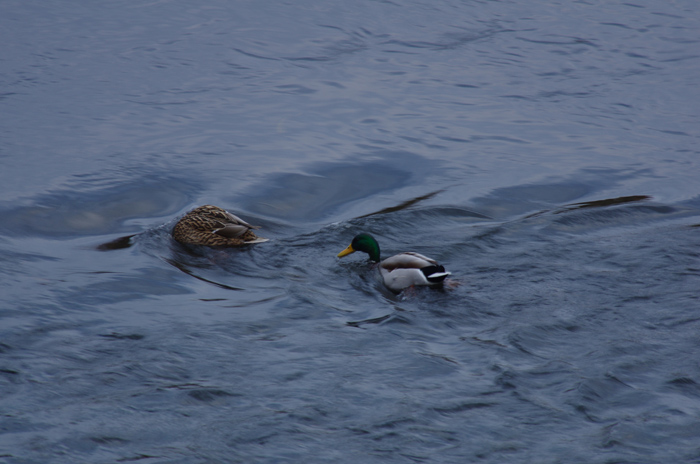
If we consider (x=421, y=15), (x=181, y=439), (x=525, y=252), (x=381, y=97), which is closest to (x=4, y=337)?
(x=181, y=439)

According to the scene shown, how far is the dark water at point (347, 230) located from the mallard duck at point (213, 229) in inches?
8.2

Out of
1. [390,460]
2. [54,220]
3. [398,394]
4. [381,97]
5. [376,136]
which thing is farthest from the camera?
[381,97]

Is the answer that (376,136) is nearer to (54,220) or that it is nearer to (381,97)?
(381,97)

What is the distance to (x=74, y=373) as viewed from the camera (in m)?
5.93

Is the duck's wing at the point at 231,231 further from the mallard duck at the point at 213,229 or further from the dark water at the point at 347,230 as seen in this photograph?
the dark water at the point at 347,230

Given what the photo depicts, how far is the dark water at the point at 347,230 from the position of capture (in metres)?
5.50

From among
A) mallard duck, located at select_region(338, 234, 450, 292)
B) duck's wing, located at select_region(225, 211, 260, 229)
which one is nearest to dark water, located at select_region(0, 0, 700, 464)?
mallard duck, located at select_region(338, 234, 450, 292)

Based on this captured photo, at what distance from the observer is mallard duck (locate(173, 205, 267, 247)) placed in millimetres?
9352

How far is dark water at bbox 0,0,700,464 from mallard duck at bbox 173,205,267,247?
0.69 ft

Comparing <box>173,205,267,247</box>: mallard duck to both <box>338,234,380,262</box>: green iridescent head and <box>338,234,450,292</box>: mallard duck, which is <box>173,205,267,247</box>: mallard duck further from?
<box>338,234,450,292</box>: mallard duck

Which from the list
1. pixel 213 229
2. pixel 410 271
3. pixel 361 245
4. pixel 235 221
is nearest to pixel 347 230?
pixel 361 245

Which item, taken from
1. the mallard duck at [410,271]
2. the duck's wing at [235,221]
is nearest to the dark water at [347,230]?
the mallard duck at [410,271]

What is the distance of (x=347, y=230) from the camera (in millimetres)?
9945

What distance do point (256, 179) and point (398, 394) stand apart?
622 centimetres
